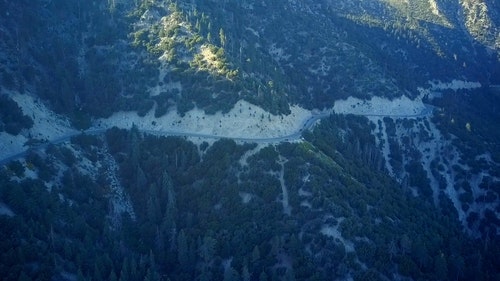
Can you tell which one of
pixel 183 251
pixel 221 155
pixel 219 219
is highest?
pixel 221 155

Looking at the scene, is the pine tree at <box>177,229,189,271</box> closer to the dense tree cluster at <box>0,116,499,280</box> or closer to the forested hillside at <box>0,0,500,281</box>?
the dense tree cluster at <box>0,116,499,280</box>

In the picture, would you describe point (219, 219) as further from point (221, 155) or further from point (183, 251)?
point (221, 155)

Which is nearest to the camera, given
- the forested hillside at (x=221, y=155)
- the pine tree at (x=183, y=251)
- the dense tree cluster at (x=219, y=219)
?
the dense tree cluster at (x=219, y=219)

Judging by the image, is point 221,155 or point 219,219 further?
point 221,155

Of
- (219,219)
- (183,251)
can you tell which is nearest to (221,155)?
(219,219)

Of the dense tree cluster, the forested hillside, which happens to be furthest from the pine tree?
the forested hillside

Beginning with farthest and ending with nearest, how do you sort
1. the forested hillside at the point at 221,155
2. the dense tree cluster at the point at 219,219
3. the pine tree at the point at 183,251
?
the pine tree at the point at 183,251, the forested hillside at the point at 221,155, the dense tree cluster at the point at 219,219

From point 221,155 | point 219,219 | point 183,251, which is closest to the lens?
point 183,251

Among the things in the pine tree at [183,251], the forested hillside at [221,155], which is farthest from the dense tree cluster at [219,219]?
the forested hillside at [221,155]

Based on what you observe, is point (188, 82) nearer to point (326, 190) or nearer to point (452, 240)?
point (326, 190)

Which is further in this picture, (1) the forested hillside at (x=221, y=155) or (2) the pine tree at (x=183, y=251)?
(2) the pine tree at (x=183, y=251)

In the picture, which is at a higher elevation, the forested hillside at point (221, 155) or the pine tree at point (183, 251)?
the forested hillside at point (221, 155)

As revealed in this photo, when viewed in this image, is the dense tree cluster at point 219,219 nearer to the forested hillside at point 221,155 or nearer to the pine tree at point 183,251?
the pine tree at point 183,251
